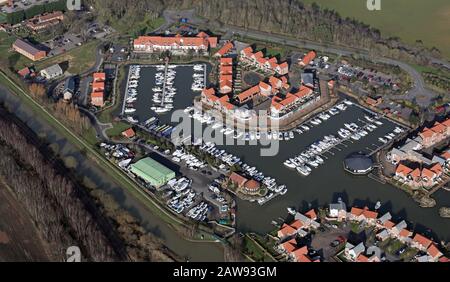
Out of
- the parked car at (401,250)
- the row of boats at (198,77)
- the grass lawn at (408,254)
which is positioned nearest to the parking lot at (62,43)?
the row of boats at (198,77)

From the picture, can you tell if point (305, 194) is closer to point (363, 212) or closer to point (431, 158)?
point (363, 212)

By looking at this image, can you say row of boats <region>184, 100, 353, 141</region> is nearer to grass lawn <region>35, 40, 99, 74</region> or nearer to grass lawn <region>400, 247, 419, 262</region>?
grass lawn <region>35, 40, 99, 74</region>

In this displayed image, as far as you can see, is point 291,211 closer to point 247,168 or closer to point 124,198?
point 247,168

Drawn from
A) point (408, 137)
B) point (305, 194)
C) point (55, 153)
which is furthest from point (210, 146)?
point (408, 137)

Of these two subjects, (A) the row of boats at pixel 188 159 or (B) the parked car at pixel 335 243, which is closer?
(B) the parked car at pixel 335 243

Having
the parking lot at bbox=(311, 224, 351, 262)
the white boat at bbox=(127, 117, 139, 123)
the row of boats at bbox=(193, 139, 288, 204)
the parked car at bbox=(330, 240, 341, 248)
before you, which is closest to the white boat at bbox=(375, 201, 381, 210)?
the parking lot at bbox=(311, 224, 351, 262)

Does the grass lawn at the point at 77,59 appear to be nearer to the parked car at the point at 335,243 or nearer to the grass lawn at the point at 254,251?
the grass lawn at the point at 254,251
